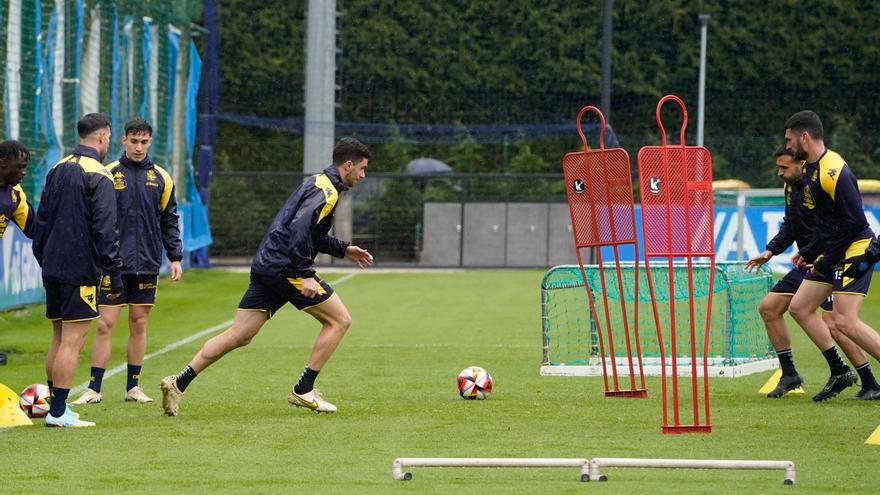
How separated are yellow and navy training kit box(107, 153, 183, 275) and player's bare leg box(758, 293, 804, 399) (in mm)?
4369

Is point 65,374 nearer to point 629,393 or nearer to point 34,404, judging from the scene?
point 34,404

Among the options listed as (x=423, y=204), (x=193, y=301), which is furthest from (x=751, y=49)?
(x=193, y=301)

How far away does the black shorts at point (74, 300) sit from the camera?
358 inches

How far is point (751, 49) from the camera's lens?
4353cm

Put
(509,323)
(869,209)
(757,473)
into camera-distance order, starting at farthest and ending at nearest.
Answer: (869,209) < (509,323) < (757,473)

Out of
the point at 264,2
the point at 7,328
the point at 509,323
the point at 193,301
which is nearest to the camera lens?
the point at 7,328

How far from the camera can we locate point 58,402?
902 cm

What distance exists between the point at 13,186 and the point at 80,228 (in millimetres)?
1078

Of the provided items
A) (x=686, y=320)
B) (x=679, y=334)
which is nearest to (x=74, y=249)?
(x=679, y=334)

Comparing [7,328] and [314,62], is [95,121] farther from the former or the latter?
[314,62]

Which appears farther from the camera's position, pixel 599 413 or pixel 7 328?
pixel 7 328

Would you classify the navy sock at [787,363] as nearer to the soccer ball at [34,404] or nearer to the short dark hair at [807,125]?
the short dark hair at [807,125]

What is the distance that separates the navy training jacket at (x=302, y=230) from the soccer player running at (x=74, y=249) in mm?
1048

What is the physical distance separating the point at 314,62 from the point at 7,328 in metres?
17.6
